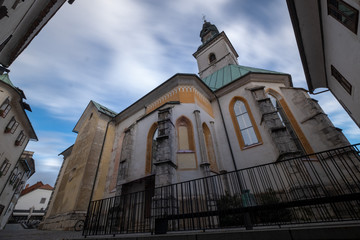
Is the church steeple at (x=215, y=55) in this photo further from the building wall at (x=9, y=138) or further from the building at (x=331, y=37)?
the building wall at (x=9, y=138)

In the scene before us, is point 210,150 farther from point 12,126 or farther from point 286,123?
point 12,126

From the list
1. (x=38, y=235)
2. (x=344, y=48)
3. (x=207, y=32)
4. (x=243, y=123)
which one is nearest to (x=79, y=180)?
(x=38, y=235)

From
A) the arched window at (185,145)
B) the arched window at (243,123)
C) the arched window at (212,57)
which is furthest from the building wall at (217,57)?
the arched window at (185,145)

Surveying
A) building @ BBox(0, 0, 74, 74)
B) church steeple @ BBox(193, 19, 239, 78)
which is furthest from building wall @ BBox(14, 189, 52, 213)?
church steeple @ BBox(193, 19, 239, 78)

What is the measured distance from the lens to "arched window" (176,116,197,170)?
843 cm

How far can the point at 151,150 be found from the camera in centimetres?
1097

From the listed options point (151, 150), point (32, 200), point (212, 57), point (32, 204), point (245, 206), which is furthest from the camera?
point (32, 200)

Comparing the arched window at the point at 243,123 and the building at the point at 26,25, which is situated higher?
the building at the point at 26,25

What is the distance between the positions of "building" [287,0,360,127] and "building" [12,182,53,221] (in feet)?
195

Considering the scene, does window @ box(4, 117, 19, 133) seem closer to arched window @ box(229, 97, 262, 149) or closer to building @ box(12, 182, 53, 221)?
arched window @ box(229, 97, 262, 149)

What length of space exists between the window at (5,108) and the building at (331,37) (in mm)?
21714

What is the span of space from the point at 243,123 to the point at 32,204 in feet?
181

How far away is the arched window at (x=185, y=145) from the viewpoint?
8.43 meters

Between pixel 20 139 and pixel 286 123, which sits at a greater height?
pixel 20 139
